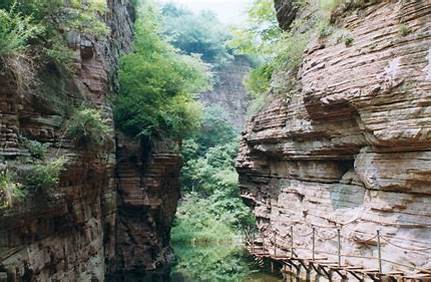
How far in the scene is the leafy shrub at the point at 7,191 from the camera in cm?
778

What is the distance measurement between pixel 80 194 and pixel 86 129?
1832 millimetres

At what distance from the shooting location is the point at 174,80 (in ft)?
70.4

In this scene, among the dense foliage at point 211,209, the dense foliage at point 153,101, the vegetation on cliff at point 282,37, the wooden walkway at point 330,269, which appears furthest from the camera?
the dense foliage at point 211,209

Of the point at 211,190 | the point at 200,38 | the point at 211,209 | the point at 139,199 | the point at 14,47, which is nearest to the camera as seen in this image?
the point at 14,47

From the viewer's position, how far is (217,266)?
70.1ft

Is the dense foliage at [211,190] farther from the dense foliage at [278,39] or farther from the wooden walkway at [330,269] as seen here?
the wooden walkway at [330,269]

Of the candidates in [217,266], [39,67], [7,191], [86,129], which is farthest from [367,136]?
[217,266]

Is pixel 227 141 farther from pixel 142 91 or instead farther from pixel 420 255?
pixel 420 255

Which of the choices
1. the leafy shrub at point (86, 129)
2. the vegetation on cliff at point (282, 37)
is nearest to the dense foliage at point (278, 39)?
the vegetation on cliff at point (282, 37)

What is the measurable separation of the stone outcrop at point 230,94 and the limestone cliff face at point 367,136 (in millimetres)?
35621

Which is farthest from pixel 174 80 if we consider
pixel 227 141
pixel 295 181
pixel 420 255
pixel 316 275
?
pixel 227 141

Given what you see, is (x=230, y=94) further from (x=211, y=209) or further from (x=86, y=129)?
(x=86, y=129)

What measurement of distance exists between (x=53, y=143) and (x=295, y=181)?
26.4ft

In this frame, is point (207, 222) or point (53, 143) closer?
point (53, 143)
